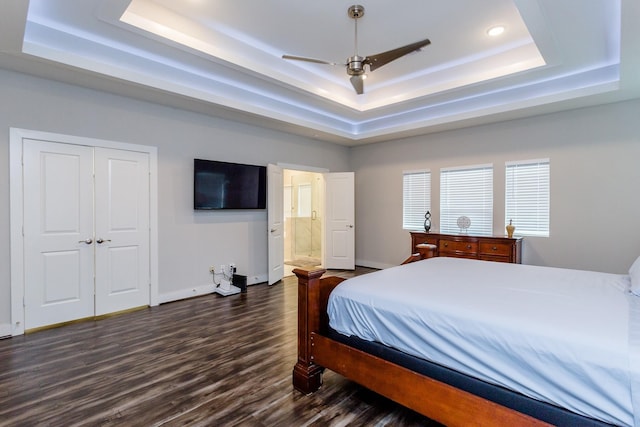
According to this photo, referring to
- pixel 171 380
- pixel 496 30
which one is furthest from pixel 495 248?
pixel 171 380

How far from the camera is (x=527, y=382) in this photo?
1523 millimetres

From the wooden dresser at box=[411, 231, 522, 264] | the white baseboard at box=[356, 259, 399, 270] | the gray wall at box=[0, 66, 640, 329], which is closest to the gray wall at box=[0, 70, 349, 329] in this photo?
the gray wall at box=[0, 66, 640, 329]

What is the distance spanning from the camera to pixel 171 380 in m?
2.54

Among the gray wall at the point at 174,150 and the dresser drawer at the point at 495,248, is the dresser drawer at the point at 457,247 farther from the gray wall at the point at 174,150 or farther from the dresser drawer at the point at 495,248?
the gray wall at the point at 174,150

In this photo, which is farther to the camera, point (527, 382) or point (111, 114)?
point (111, 114)

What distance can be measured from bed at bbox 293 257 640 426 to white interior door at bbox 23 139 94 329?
2974 mm

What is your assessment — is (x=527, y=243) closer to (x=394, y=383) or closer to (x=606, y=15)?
(x=606, y=15)

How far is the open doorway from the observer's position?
8836mm

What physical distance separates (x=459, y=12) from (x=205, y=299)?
4620 millimetres

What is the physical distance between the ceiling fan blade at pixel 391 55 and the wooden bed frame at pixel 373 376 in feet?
6.25

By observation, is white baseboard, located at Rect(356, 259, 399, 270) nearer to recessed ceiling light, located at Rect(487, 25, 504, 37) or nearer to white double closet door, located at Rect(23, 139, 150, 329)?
white double closet door, located at Rect(23, 139, 150, 329)

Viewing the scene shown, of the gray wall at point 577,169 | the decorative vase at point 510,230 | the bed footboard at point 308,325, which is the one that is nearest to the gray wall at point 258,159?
the gray wall at point 577,169

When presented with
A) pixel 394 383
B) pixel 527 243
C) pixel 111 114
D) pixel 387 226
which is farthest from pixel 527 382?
pixel 387 226

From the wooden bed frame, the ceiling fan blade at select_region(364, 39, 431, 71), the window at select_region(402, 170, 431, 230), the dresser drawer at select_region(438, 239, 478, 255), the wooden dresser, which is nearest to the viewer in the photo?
the wooden bed frame
